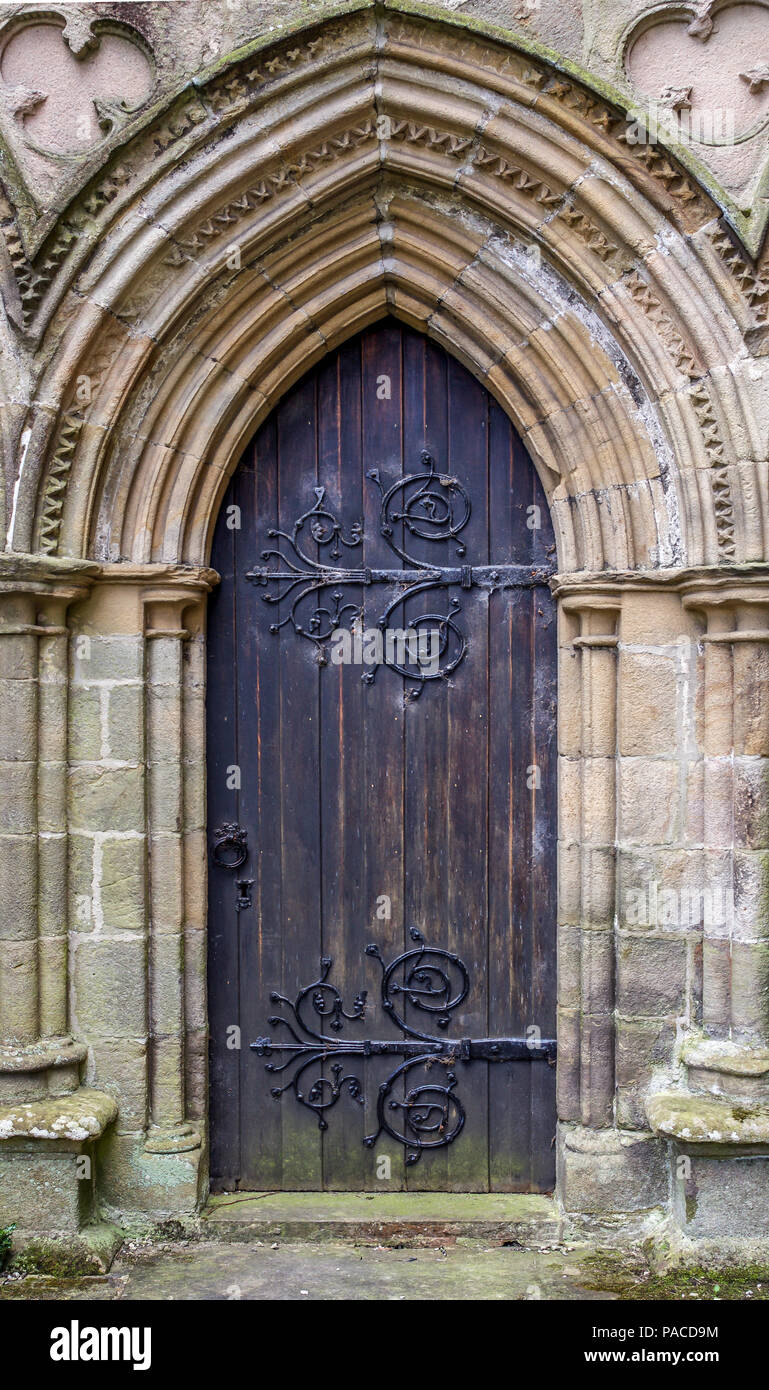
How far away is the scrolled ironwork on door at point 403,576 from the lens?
13.6 ft

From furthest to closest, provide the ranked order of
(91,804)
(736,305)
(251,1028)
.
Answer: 1. (251,1028)
2. (91,804)
3. (736,305)

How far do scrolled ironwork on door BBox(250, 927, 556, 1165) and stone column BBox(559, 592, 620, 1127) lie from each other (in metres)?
0.27

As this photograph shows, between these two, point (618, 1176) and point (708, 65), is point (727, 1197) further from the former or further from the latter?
point (708, 65)

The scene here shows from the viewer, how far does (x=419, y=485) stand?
4.16 m

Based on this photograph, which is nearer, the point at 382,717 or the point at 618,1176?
the point at 618,1176

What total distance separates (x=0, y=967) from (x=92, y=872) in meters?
0.43

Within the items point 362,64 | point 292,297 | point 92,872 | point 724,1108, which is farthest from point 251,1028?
point 362,64

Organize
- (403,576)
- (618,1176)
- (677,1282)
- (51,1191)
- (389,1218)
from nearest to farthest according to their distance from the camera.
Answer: (677,1282), (51,1191), (618,1176), (389,1218), (403,576)

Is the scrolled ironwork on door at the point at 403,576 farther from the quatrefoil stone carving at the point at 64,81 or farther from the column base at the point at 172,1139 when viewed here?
the column base at the point at 172,1139

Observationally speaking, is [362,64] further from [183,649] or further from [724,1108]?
[724,1108]

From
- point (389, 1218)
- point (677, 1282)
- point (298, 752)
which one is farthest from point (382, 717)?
point (677, 1282)

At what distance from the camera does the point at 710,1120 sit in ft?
12.0

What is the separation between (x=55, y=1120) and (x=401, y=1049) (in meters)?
1.25

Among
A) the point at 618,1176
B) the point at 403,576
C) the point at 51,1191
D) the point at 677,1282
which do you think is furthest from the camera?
the point at 403,576
